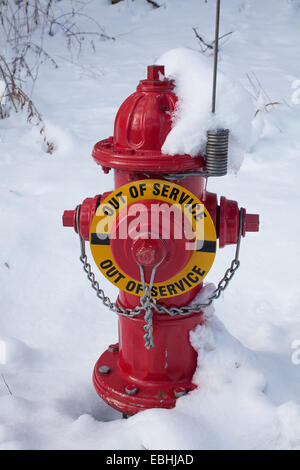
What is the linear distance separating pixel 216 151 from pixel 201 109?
0.45 ft

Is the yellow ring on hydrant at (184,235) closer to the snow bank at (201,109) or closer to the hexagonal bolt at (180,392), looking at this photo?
the snow bank at (201,109)

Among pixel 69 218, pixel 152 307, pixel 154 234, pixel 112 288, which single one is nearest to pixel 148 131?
pixel 154 234

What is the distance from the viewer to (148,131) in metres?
1.32

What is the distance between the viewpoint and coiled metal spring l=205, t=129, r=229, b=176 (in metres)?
1.28

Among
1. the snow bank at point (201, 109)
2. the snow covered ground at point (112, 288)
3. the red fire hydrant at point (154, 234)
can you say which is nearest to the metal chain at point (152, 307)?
the red fire hydrant at point (154, 234)

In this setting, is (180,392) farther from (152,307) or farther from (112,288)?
(112,288)

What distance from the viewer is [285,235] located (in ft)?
8.26

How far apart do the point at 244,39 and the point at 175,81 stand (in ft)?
10.9

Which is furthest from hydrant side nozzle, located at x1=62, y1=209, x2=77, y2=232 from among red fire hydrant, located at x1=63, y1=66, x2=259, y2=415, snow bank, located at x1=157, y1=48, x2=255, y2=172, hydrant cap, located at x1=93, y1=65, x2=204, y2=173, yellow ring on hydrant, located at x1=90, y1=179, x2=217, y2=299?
snow bank, located at x1=157, y1=48, x2=255, y2=172

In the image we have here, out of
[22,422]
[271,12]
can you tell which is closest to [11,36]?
[271,12]

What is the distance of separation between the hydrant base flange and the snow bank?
0.73 meters

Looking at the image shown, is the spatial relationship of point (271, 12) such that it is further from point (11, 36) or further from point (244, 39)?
point (11, 36)

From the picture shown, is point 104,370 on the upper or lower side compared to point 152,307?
lower

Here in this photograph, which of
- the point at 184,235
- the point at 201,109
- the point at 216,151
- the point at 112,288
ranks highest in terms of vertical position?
the point at 201,109
